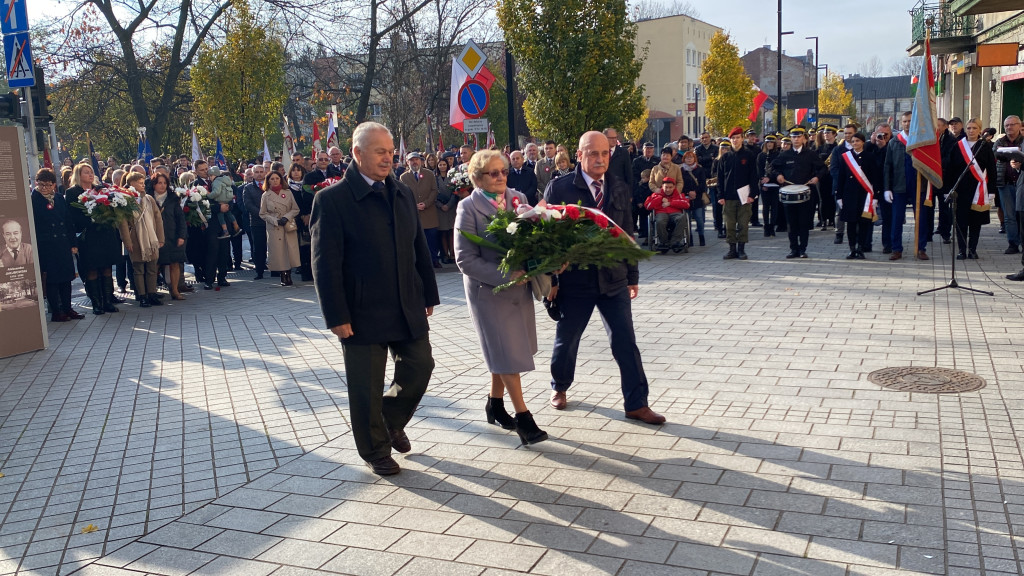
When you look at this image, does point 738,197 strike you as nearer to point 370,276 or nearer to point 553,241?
point 553,241

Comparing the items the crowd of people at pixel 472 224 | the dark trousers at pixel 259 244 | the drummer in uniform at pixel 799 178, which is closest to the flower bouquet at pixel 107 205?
the crowd of people at pixel 472 224

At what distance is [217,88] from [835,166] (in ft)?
62.4

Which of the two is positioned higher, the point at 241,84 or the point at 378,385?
the point at 241,84

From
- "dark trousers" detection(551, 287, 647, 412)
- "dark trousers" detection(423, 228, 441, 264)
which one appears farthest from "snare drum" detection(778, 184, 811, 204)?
"dark trousers" detection(551, 287, 647, 412)

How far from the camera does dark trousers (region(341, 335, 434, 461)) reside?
5.34 metres

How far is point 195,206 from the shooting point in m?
14.8

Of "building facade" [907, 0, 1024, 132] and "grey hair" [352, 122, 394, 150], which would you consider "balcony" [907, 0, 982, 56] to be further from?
"grey hair" [352, 122, 394, 150]

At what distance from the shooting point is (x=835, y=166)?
1476cm

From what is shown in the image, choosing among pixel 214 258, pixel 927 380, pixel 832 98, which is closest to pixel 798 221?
pixel 927 380

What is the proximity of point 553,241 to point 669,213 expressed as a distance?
10594 mm

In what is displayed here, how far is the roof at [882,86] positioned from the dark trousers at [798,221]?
430 feet

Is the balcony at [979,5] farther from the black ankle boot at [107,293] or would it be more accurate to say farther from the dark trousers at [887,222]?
the black ankle boot at [107,293]

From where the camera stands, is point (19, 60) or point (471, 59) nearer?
point (19, 60)

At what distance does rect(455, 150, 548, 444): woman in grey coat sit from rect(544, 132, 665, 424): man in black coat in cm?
46
